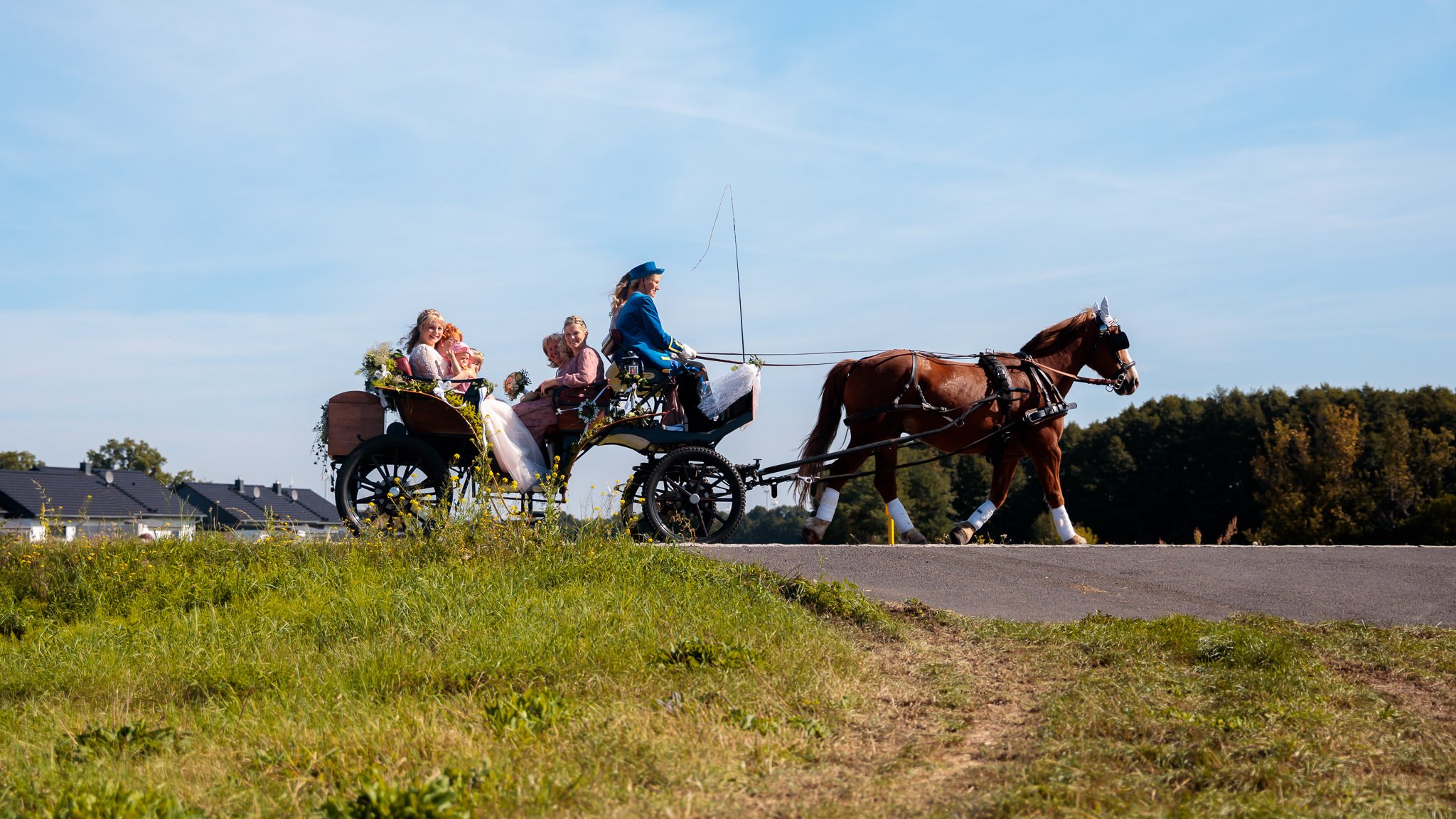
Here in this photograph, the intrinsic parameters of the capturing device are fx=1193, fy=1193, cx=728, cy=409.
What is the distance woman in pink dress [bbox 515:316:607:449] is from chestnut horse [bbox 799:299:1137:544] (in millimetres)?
2250

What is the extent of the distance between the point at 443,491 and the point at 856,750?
5.27 m

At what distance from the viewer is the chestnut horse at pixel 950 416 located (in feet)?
35.9

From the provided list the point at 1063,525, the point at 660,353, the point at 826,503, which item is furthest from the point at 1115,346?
the point at 660,353

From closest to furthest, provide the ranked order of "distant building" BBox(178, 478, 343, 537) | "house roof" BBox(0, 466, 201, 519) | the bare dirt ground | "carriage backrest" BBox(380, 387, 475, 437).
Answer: the bare dirt ground, "carriage backrest" BBox(380, 387, 475, 437), "house roof" BBox(0, 466, 201, 519), "distant building" BBox(178, 478, 343, 537)

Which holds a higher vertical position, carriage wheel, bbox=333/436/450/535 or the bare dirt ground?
carriage wheel, bbox=333/436/450/535

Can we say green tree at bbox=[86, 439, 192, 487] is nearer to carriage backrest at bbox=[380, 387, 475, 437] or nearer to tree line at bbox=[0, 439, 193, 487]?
tree line at bbox=[0, 439, 193, 487]

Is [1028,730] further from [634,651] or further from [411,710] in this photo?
[411,710]

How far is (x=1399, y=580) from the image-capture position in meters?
10.4

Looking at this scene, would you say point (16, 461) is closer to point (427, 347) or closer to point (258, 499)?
point (258, 499)

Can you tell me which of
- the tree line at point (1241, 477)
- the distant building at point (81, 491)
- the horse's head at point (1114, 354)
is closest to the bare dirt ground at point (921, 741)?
the horse's head at point (1114, 354)

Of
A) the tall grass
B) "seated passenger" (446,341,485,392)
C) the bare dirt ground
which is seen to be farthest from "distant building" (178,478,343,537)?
the bare dirt ground

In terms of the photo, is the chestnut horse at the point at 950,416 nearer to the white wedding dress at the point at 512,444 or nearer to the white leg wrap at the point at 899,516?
the white leg wrap at the point at 899,516

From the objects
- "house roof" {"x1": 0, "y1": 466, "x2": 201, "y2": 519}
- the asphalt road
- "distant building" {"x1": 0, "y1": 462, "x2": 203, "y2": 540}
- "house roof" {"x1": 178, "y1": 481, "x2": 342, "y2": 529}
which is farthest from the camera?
"house roof" {"x1": 178, "y1": 481, "x2": 342, "y2": 529}

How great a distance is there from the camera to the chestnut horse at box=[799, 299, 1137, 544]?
35.9 feet
